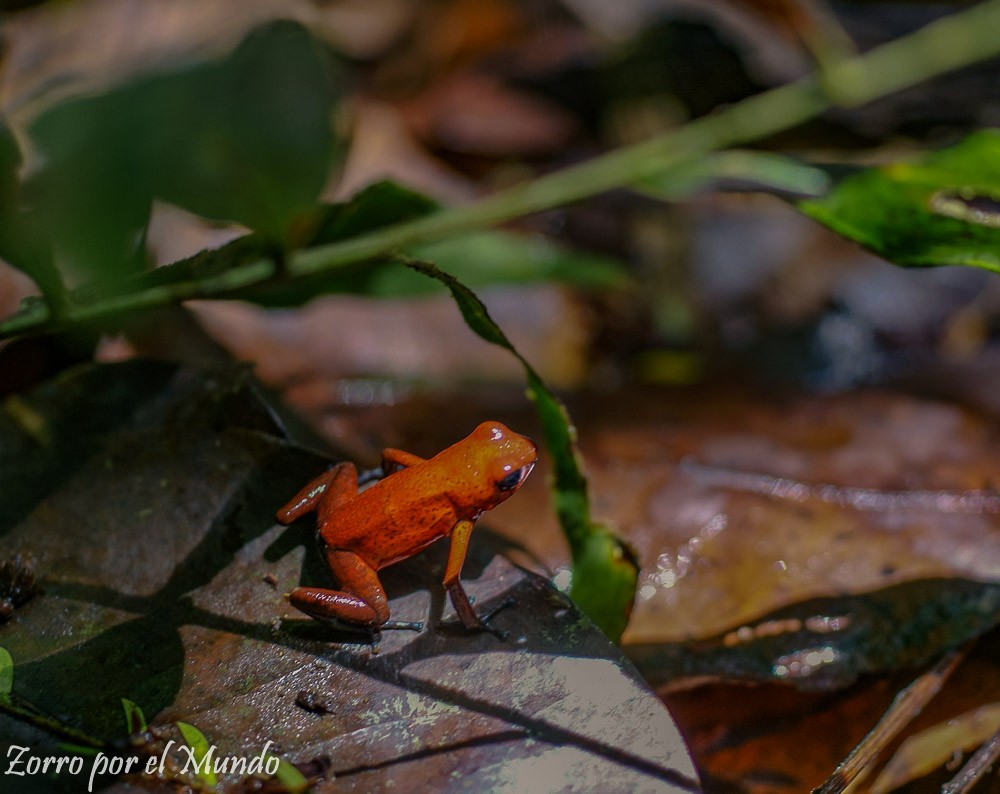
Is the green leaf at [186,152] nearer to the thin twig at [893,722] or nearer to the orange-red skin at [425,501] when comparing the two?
the orange-red skin at [425,501]

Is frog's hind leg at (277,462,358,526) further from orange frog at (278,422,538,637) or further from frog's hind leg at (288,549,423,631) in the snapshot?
frog's hind leg at (288,549,423,631)

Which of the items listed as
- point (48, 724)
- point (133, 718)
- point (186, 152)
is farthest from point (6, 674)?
point (186, 152)

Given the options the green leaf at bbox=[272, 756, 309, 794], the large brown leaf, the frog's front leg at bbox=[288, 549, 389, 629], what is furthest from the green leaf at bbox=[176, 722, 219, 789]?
the frog's front leg at bbox=[288, 549, 389, 629]

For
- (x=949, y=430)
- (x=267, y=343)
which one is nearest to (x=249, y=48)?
(x=267, y=343)

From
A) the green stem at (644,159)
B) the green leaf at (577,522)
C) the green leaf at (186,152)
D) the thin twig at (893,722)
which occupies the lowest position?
the thin twig at (893,722)

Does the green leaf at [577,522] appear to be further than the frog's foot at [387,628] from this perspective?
Yes

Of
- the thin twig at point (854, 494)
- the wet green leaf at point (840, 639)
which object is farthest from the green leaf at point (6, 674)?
the thin twig at point (854, 494)

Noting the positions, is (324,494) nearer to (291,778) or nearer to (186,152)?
(291,778)
